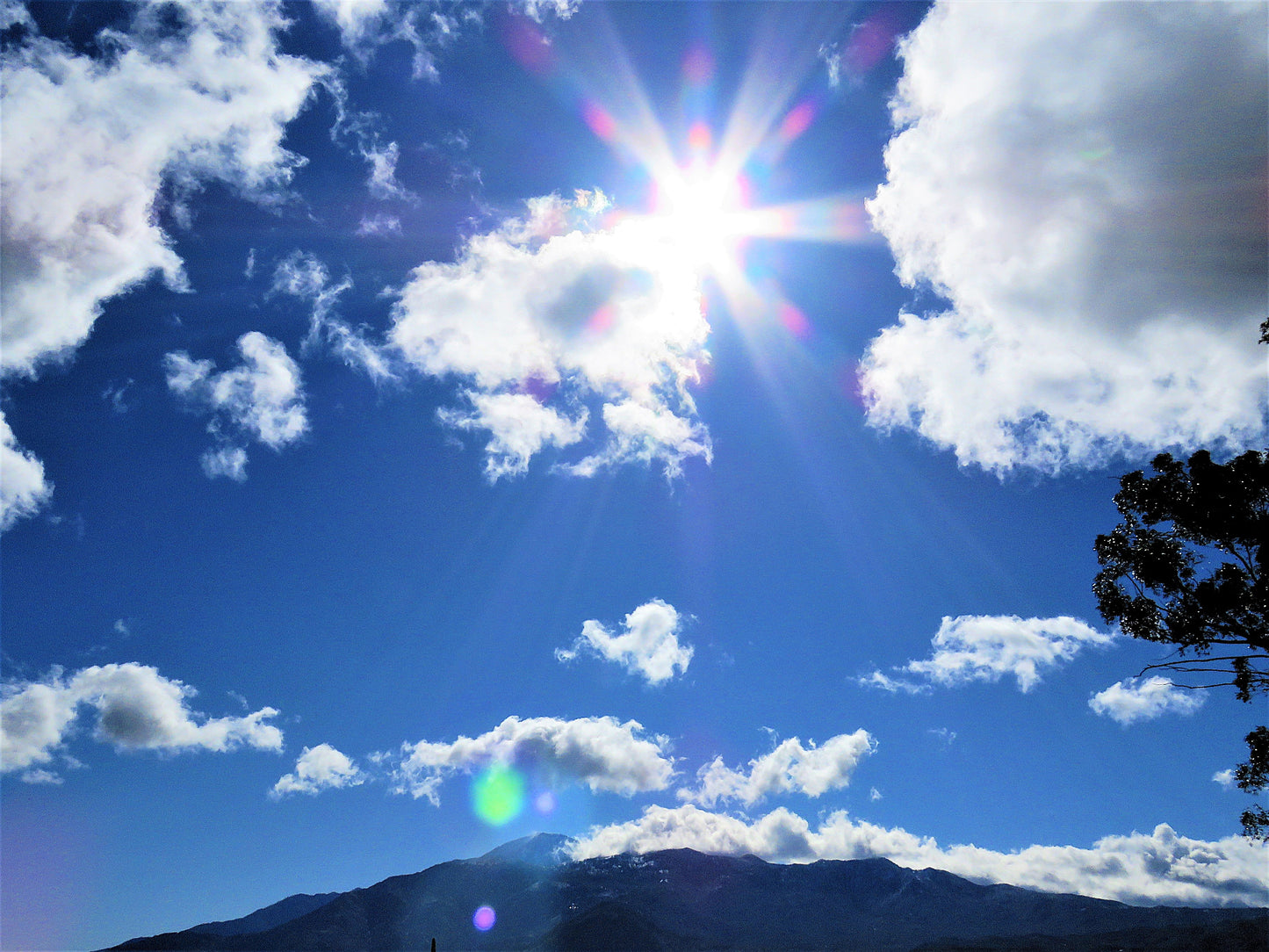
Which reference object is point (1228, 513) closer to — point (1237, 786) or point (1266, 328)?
point (1266, 328)

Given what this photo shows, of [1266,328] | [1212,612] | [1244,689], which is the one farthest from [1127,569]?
[1266,328]

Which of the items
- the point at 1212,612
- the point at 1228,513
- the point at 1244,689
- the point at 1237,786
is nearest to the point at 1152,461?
the point at 1228,513

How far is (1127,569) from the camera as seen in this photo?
33500mm

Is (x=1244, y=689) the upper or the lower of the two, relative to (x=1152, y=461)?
lower

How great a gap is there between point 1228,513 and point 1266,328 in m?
7.85

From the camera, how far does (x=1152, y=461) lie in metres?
33.4

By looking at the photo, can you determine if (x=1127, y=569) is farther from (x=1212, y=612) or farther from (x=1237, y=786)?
(x=1237, y=786)

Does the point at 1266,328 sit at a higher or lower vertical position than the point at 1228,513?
higher

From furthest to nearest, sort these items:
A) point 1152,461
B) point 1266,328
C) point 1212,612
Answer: point 1152,461
point 1212,612
point 1266,328

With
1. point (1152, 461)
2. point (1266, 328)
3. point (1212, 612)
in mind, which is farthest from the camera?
point (1152, 461)

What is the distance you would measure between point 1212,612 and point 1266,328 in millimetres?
11702

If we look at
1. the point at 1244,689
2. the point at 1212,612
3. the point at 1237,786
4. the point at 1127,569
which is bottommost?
the point at 1237,786

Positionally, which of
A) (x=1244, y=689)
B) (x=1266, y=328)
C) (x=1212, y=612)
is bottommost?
(x=1244, y=689)

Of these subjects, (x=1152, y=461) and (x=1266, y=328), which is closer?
(x=1266, y=328)
